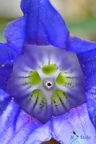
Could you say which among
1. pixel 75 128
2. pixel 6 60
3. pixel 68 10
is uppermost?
pixel 6 60

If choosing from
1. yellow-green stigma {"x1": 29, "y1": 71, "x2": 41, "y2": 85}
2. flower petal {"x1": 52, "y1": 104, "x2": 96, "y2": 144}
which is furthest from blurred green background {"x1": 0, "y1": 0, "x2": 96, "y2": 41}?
flower petal {"x1": 52, "y1": 104, "x2": 96, "y2": 144}

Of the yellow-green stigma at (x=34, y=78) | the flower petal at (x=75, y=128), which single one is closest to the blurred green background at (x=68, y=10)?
the yellow-green stigma at (x=34, y=78)

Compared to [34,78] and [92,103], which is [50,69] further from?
[92,103]

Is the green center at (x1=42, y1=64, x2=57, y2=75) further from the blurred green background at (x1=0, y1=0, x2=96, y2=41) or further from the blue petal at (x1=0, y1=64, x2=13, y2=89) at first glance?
the blurred green background at (x1=0, y1=0, x2=96, y2=41)

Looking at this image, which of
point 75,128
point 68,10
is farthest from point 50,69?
point 68,10

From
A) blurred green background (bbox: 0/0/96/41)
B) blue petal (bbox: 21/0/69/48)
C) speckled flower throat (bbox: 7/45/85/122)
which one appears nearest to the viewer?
blue petal (bbox: 21/0/69/48)

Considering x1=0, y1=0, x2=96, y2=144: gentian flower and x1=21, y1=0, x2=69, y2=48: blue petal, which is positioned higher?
x1=21, y1=0, x2=69, y2=48: blue petal
